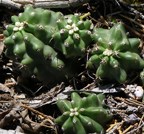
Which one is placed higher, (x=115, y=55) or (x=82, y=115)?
(x=115, y=55)

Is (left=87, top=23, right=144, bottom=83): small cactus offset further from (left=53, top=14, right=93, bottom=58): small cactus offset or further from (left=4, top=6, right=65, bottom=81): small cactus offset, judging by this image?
(left=4, top=6, right=65, bottom=81): small cactus offset

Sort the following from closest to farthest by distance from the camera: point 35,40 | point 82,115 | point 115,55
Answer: point 82,115 < point 115,55 < point 35,40

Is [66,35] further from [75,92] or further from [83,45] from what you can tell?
[75,92]

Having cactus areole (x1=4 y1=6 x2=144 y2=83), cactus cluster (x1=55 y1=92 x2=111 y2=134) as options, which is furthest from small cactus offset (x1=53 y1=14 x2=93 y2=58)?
cactus cluster (x1=55 y1=92 x2=111 y2=134)

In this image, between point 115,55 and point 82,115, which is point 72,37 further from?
point 82,115

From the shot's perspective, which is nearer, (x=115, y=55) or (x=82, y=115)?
(x=82, y=115)

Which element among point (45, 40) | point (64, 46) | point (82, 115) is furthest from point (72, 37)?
point (82, 115)

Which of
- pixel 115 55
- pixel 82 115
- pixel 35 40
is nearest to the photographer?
pixel 82 115
